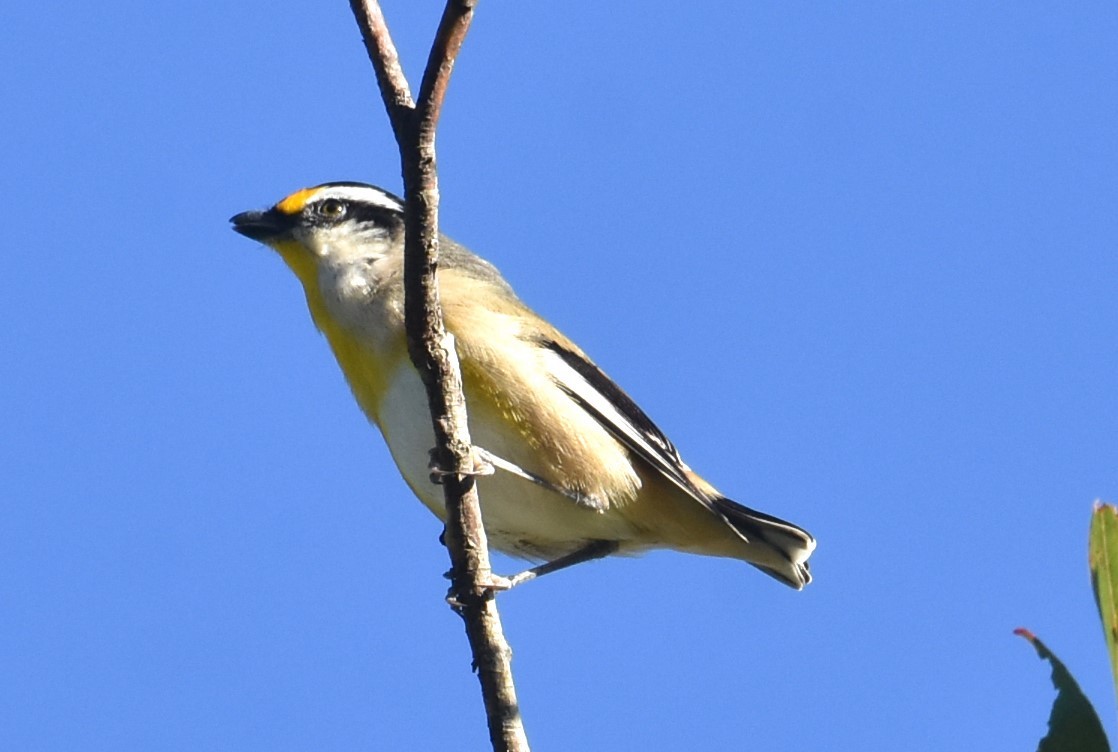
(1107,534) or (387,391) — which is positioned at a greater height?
(387,391)

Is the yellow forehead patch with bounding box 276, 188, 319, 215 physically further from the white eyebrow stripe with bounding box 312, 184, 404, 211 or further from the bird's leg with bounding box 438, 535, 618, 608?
the bird's leg with bounding box 438, 535, 618, 608

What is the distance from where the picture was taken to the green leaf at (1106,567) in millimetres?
2227

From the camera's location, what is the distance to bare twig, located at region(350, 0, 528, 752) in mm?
3312

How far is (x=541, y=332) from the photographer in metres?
6.64

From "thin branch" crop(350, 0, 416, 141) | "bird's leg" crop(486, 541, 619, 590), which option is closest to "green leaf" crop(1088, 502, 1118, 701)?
"thin branch" crop(350, 0, 416, 141)

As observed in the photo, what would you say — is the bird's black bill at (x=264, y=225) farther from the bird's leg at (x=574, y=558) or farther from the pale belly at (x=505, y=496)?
the bird's leg at (x=574, y=558)

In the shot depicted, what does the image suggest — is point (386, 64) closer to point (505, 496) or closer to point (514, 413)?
point (514, 413)

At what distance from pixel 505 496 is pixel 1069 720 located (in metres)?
4.17

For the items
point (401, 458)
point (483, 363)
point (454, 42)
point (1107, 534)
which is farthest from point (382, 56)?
point (401, 458)

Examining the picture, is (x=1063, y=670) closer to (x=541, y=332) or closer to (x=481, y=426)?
(x=481, y=426)

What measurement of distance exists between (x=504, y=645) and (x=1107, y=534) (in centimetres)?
282

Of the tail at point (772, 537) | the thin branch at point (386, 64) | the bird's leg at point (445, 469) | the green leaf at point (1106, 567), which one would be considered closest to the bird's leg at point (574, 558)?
the tail at point (772, 537)

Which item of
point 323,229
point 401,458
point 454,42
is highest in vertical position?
point 323,229

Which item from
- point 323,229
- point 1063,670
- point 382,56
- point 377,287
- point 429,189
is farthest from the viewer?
point 323,229
